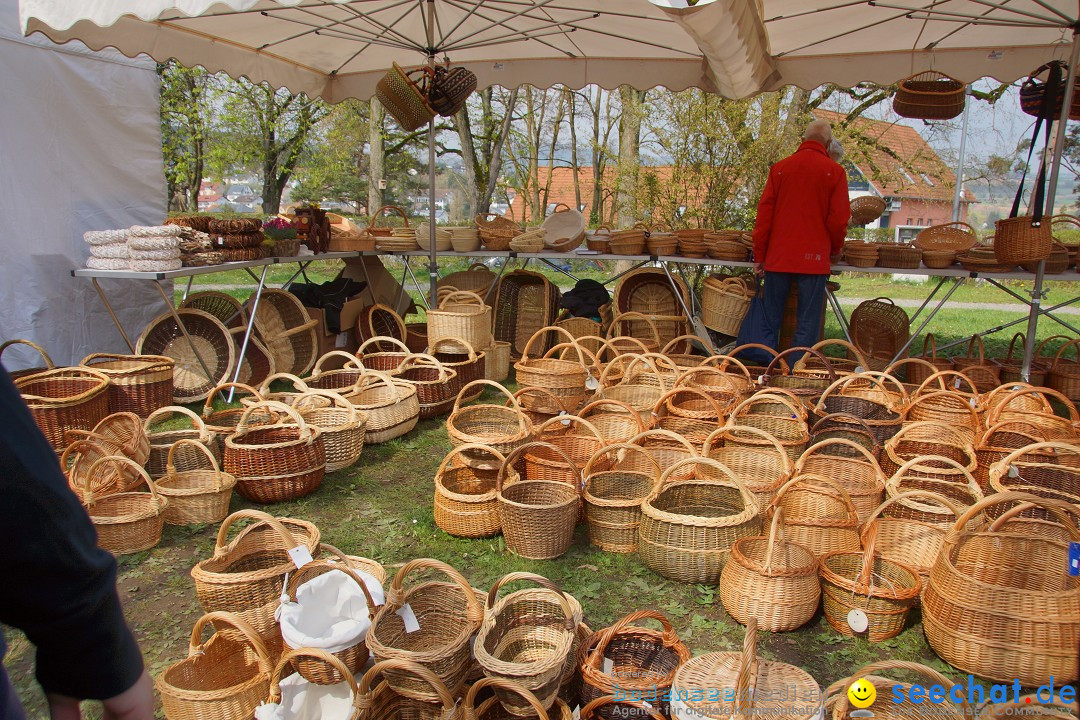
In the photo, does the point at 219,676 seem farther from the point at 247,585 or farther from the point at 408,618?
the point at 408,618

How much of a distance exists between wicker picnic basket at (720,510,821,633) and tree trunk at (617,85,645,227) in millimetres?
7435

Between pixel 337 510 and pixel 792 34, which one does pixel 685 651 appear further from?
pixel 792 34

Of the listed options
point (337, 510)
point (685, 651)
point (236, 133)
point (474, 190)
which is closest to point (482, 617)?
point (685, 651)

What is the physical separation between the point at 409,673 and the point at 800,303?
454 cm

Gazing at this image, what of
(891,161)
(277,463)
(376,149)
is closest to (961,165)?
(891,161)

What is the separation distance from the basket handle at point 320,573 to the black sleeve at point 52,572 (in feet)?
4.74

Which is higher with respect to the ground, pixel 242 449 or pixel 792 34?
pixel 792 34

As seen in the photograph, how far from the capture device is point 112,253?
4832 millimetres

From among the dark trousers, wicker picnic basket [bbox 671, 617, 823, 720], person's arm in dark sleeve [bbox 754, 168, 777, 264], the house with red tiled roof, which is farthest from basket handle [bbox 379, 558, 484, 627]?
the house with red tiled roof

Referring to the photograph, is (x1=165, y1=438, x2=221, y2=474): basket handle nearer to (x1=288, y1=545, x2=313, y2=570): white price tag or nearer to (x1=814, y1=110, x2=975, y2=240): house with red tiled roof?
(x1=288, y1=545, x2=313, y2=570): white price tag

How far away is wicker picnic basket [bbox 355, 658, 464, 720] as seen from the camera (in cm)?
196

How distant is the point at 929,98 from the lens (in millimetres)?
6363

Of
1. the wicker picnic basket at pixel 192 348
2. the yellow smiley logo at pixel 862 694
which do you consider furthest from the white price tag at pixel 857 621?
the wicker picnic basket at pixel 192 348

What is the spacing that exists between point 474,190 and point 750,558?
46.9ft
